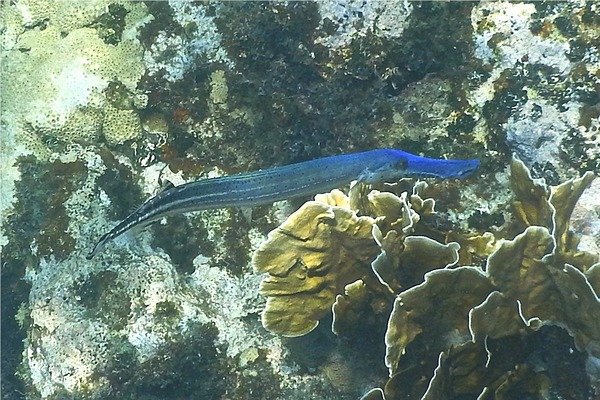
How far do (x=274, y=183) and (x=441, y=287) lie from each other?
56.8 inches

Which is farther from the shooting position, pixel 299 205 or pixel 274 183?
pixel 299 205

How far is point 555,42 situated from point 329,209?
9.11 ft

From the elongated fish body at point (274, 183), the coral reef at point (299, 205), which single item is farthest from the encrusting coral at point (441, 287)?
the elongated fish body at point (274, 183)

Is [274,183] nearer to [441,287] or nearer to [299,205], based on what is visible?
[299,205]

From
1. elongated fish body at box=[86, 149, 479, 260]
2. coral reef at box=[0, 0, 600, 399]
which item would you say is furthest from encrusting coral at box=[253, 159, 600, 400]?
elongated fish body at box=[86, 149, 479, 260]

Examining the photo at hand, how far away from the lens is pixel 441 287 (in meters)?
3.54

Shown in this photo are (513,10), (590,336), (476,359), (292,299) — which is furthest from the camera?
(513,10)

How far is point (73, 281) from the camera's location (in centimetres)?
486

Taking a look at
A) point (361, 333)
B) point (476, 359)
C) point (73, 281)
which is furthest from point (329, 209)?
point (73, 281)

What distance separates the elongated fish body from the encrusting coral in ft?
0.73

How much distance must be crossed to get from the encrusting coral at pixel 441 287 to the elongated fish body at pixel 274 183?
223 mm

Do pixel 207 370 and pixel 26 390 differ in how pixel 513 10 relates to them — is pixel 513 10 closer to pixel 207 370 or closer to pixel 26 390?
pixel 207 370

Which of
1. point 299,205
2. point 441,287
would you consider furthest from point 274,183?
point 441,287

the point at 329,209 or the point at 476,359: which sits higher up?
the point at 329,209
